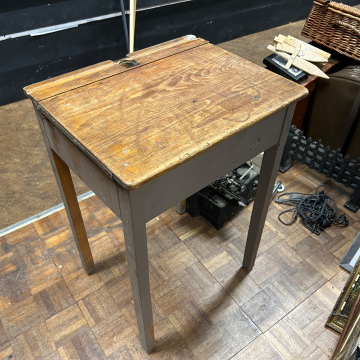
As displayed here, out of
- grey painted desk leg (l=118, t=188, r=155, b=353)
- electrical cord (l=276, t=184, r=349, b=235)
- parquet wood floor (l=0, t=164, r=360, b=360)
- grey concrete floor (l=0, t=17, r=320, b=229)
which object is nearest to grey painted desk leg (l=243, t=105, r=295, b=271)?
parquet wood floor (l=0, t=164, r=360, b=360)

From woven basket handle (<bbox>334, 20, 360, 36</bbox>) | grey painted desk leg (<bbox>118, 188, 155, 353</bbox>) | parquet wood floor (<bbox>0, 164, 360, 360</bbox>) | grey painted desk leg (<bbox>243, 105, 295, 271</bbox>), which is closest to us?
grey painted desk leg (<bbox>118, 188, 155, 353</bbox>)

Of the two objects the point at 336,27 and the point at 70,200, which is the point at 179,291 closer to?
the point at 70,200

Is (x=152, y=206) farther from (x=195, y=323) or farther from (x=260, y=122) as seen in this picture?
(x=195, y=323)

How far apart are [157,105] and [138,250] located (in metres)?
0.42

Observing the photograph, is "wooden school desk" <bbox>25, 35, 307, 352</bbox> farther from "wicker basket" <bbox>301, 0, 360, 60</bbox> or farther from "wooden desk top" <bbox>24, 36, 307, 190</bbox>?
"wicker basket" <bbox>301, 0, 360, 60</bbox>

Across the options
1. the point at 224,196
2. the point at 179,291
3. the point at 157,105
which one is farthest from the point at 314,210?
the point at 157,105

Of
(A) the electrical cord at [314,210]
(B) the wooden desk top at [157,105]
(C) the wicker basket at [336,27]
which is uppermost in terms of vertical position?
(B) the wooden desk top at [157,105]

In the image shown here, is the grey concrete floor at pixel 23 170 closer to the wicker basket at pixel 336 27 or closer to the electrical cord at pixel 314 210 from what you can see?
the electrical cord at pixel 314 210

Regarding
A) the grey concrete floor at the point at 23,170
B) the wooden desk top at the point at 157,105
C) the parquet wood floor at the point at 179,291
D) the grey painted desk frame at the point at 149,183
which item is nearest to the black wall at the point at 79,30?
the grey concrete floor at the point at 23,170

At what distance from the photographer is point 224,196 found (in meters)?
1.79

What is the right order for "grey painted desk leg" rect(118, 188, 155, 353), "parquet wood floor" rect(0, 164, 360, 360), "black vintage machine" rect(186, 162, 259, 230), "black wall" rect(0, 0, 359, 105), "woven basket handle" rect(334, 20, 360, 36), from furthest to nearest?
"black wall" rect(0, 0, 359, 105)
"woven basket handle" rect(334, 20, 360, 36)
"black vintage machine" rect(186, 162, 259, 230)
"parquet wood floor" rect(0, 164, 360, 360)
"grey painted desk leg" rect(118, 188, 155, 353)

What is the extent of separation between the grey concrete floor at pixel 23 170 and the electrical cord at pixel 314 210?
122cm

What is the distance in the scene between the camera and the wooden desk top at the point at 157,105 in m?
0.86

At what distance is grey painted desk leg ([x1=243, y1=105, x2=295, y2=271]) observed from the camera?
1.18 metres
